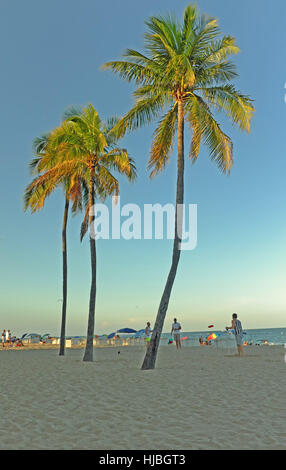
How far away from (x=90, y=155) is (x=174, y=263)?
7709 mm

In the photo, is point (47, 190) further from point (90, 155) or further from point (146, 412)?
point (146, 412)

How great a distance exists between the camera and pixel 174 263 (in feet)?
51.2

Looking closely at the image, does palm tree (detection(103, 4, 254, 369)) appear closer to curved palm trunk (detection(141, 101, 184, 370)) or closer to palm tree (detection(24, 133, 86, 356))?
curved palm trunk (detection(141, 101, 184, 370))

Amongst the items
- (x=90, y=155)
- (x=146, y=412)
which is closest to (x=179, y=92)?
(x=90, y=155)

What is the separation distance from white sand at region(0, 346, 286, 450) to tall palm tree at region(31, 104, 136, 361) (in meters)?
8.28

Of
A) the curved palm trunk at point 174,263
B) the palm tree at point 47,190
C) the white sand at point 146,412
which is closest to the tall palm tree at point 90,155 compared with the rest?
the palm tree at point 47,190

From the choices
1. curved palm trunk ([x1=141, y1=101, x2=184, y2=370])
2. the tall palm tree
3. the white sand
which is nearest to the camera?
the white sand

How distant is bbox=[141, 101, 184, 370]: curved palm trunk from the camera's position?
49.4 feet

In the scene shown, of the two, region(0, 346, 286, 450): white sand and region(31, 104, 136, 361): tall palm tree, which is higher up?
region(31, 104, 136, 361): tall palm tree

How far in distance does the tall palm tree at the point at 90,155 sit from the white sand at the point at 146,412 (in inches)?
326

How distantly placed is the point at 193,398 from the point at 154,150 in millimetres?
10815

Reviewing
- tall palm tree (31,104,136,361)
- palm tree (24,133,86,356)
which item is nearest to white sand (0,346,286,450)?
tall palm tree (31,104,136,361)
